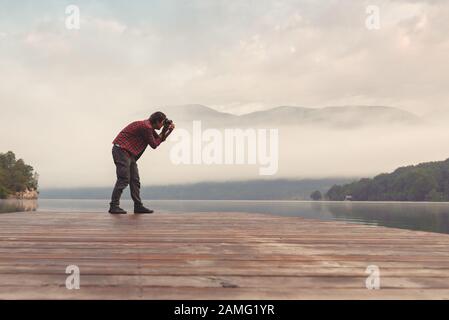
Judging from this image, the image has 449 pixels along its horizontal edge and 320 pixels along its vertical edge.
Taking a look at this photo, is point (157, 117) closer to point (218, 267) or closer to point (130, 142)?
point (130, 142)

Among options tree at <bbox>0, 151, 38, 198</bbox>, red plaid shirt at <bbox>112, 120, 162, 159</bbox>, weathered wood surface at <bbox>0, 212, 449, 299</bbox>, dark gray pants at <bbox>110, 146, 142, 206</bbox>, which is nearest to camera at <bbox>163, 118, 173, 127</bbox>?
red plaid shirt at <bbox>112, 120, 162, 159</bbox>

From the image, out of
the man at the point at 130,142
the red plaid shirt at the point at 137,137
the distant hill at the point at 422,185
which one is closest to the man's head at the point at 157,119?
the man at the point at 130,142

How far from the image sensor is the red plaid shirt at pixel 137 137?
9781 mm

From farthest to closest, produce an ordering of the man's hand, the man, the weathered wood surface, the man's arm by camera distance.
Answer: the man's hand
the man
the man's arm
the weathered wood surface

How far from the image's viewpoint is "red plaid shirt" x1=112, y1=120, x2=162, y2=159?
9.78 metres

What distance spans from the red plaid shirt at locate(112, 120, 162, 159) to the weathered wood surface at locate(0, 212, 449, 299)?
15.4 ft

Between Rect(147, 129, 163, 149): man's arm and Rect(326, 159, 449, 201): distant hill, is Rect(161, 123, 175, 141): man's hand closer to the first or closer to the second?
Rect(147, 129, 163, 149): man's arm

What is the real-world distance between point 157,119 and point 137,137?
25.5 inches

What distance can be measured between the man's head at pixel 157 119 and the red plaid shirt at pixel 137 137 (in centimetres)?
12

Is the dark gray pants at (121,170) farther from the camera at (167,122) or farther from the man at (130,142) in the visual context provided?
the camera at (167,122)

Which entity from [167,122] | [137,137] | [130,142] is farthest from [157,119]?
[130,142]
